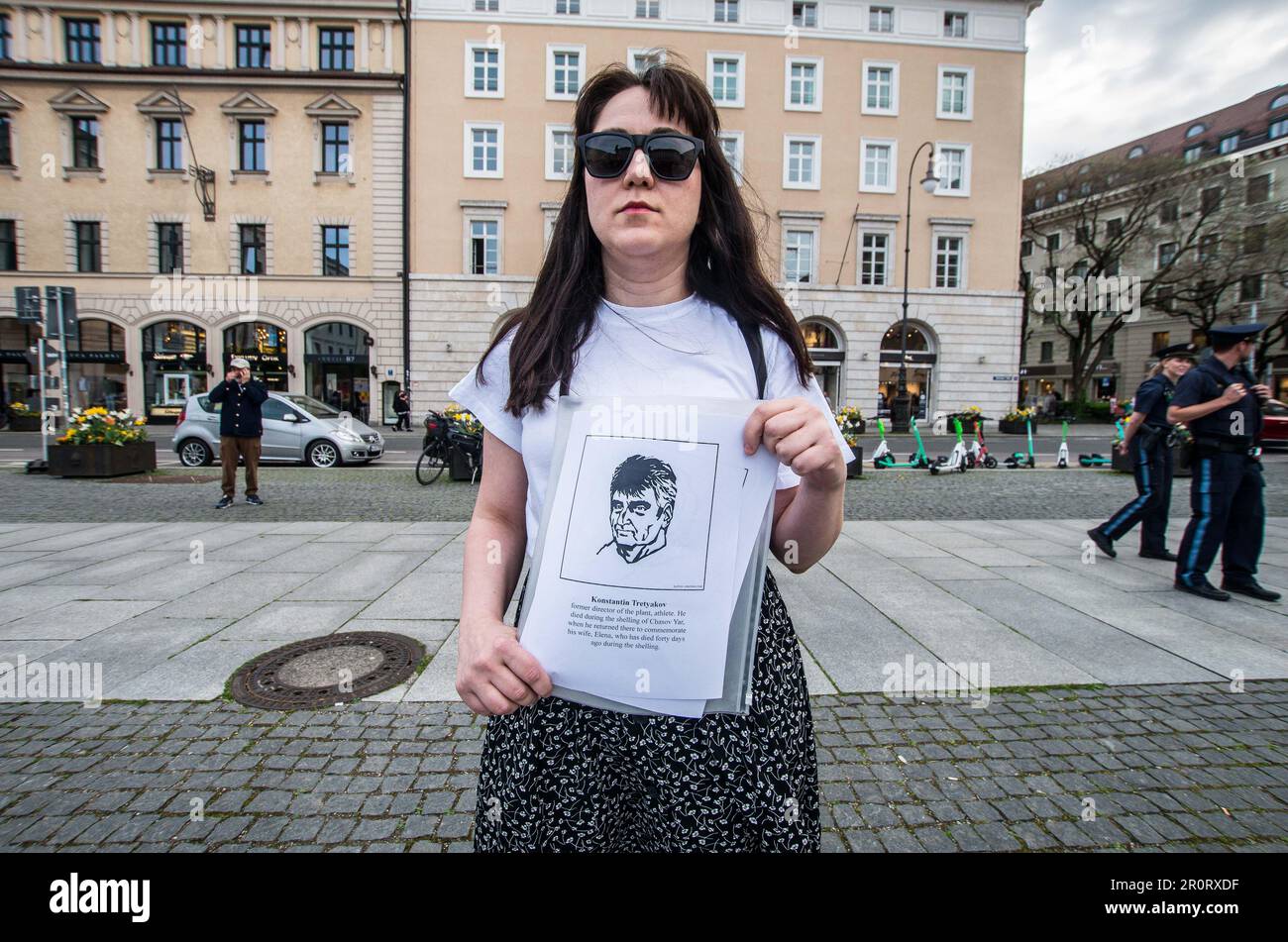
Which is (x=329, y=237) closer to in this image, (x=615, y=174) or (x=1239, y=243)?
(x=615, y=174)

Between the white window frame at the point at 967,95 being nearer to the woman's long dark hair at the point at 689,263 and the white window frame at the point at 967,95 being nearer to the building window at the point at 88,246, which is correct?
the woman's long dark hair at the point at 689,263

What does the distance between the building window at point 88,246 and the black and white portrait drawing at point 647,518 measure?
119ft

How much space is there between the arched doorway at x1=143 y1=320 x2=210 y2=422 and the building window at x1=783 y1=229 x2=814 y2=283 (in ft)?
84.3

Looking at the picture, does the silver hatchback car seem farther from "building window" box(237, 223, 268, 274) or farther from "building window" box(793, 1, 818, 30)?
"building window" box(793, 1, 818, 30)

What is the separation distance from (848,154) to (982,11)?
8.57 metres

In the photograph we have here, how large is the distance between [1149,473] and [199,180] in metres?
33.3

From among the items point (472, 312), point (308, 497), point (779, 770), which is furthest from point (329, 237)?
point (779, 770)

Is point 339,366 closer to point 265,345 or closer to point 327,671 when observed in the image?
point 265,345

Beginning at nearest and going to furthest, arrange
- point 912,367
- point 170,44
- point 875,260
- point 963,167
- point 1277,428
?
point 1277,428 → point 170,44 → point 963,167 → point 875,260 → point 912,367

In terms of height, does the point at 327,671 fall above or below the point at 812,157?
below

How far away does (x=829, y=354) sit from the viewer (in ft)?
98.4

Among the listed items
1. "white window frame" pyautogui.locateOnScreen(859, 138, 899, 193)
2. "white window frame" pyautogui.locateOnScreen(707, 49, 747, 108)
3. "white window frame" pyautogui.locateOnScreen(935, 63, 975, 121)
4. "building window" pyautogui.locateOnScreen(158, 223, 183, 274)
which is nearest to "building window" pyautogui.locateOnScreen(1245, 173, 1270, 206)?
"white window frame" pyautogui.locateOnScreen(935, 63, 975, 121)

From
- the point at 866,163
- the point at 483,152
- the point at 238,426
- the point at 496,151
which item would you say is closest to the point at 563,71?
the point at 496,151

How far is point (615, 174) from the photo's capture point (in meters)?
1.20
